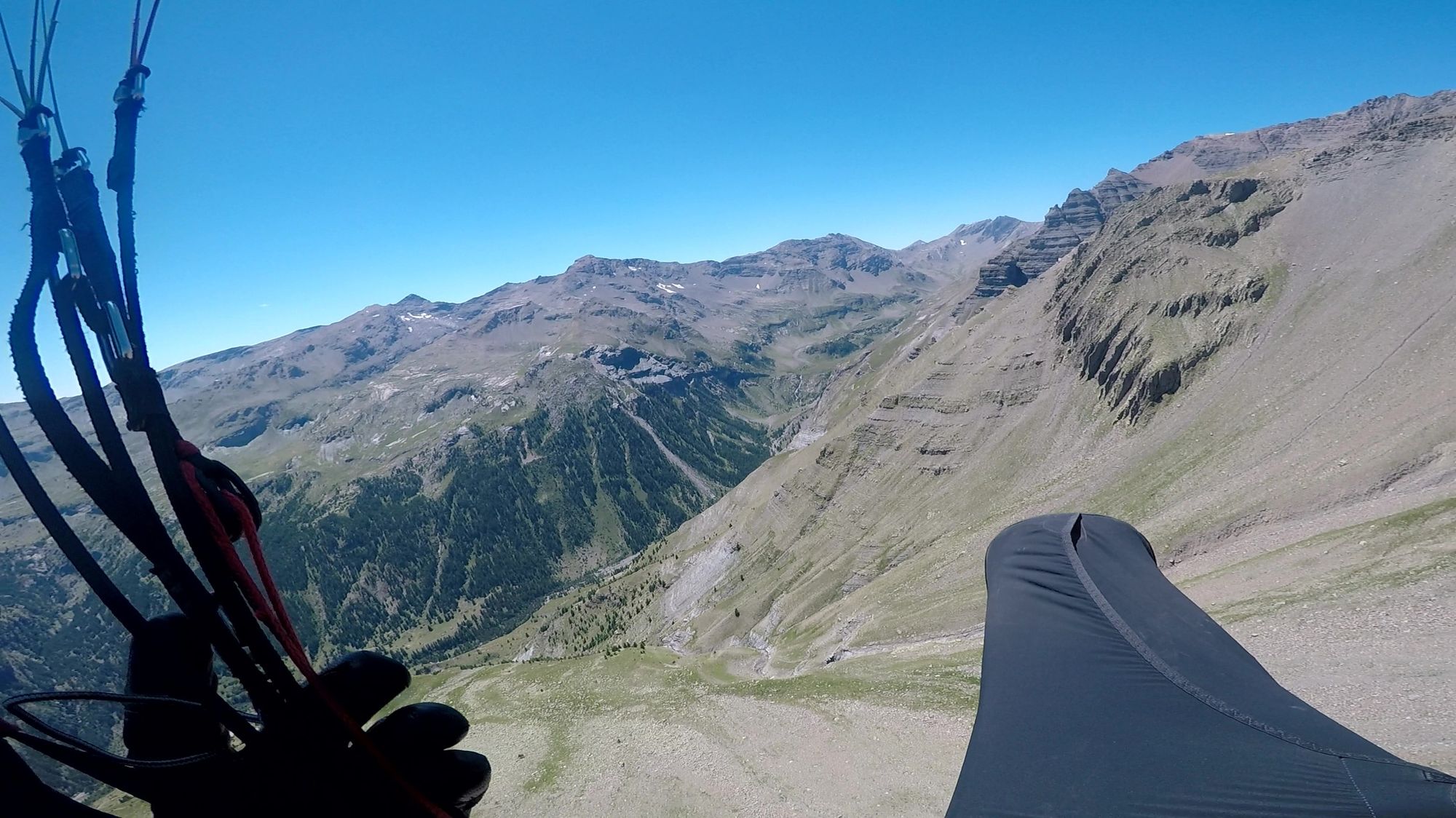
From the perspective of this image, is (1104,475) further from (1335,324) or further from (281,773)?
(281,773)

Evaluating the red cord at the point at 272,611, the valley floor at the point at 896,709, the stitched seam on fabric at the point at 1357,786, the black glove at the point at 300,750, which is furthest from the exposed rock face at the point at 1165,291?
the red cord at the point at 272,611

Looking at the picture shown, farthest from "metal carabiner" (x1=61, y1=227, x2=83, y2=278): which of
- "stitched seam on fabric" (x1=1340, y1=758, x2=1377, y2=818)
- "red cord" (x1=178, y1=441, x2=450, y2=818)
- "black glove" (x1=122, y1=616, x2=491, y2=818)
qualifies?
"stitched seam on fabric" (x1=1340, y1=758, x2=1377, y2=818)

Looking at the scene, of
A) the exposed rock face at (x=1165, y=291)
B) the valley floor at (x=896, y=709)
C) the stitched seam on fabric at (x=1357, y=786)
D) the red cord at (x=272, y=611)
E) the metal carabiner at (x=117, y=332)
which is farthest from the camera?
the exposed rock face at (x=1165, y=291)

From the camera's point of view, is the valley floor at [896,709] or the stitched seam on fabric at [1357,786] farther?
the valley floor at [896,709]

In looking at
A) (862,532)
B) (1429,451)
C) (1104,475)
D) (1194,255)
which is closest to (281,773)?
(1429,451)

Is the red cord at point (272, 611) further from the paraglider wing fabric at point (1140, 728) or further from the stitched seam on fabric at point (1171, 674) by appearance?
the stitched seam on fabric at point (1171, 674)

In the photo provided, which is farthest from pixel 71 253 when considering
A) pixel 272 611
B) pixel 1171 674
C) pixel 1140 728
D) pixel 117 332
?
pixel 1171 674
